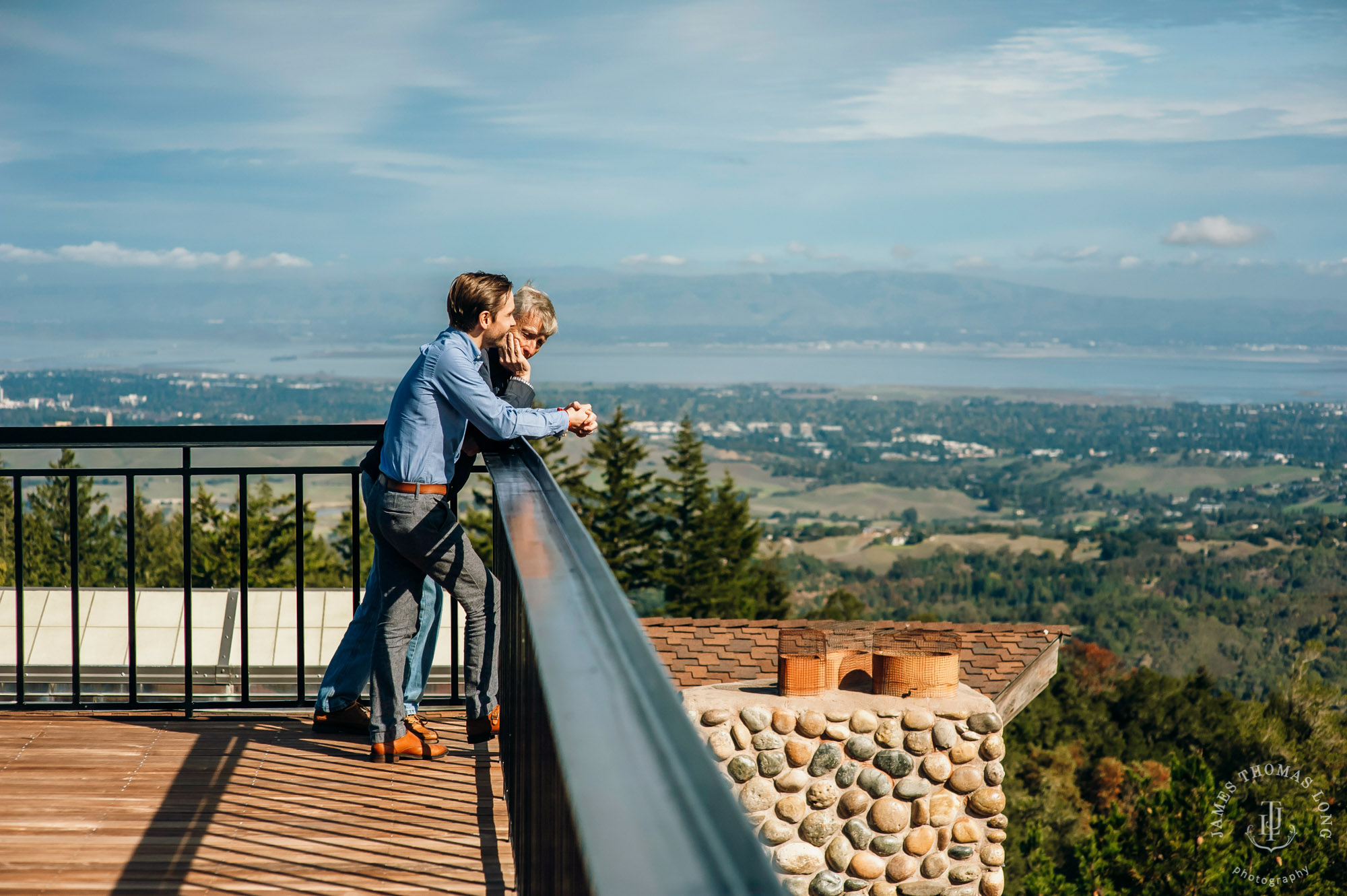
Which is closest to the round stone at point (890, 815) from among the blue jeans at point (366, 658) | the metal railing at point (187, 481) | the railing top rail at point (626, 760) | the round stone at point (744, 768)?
the round stone at point (744, 768)

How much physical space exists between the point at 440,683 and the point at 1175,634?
292ft

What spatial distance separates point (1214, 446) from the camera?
164 meters

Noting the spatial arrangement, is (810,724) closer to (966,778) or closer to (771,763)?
(771,763)

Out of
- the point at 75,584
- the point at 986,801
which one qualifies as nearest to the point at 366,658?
the point at 75,584

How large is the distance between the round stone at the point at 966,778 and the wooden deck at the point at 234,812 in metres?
6.58

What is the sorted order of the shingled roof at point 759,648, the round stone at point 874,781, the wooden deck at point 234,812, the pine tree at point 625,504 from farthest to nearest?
the pine tree at point 625,504 → the shingled roof at point 759,648 → the round stone at point 874,781 → the wooden deck at point 234,812

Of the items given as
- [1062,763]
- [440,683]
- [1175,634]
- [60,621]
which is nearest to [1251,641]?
[1175,634]

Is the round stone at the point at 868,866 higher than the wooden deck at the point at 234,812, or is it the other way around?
the wooden deck at the point at 234,812

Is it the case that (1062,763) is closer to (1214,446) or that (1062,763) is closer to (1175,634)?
(1175,634)

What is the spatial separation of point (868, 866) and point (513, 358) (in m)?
7.57

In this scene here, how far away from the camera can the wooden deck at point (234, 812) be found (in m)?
2.54

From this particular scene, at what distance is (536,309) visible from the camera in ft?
10.9

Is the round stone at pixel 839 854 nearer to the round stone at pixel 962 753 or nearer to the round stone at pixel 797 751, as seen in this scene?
the round stone at pixel 797 751

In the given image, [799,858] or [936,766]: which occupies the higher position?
[936,766]
